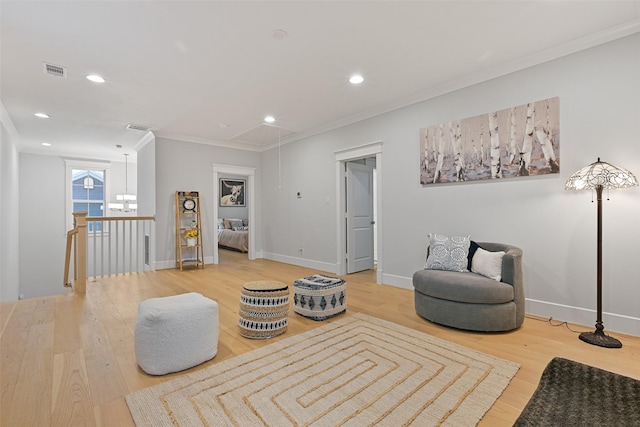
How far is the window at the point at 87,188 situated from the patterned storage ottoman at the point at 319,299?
6942mm

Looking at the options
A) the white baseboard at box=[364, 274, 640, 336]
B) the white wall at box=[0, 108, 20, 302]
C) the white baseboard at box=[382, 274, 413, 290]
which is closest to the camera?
the white baseboard at box=[364, 274, 640, 336]

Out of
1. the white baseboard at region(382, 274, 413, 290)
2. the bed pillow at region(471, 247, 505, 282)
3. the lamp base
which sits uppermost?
the bed pillow at region(471, 247, 505, 282)

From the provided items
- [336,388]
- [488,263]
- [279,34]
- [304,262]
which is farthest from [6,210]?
[488,263]

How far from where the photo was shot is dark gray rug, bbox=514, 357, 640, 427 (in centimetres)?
153

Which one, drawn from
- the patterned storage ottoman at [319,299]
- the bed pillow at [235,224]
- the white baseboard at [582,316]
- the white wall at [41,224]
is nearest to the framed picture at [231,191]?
the bed pillow at [235,224]

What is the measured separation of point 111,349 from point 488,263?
11.1ft

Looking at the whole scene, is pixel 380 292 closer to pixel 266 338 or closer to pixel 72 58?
pixel 266 338

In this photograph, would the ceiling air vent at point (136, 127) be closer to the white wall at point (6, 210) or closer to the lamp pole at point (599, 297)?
the white wall at point (6, 210)

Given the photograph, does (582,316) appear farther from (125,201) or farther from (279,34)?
(125,201)

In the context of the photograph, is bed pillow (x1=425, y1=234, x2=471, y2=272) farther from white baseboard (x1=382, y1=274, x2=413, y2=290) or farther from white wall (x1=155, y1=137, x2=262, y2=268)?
white wall (x1=155, y1=137, x2=262, y2=268)

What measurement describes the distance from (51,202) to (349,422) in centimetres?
888

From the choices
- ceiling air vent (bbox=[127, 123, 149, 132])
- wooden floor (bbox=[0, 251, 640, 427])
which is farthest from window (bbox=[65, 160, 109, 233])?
wooden floor (bbox=[0, 251, 640, 427])

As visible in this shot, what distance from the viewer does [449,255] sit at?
317 centimetres

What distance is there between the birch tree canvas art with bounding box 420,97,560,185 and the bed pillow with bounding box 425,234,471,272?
0.86 metres
